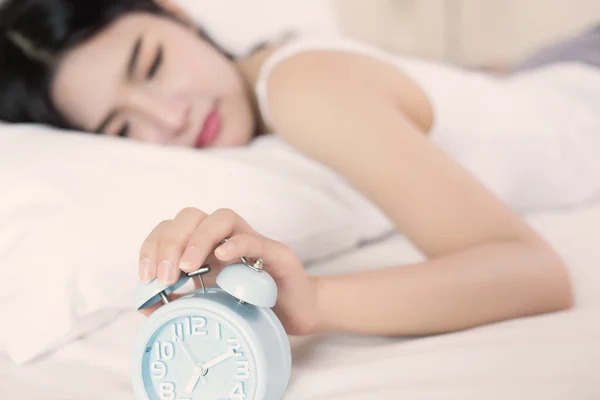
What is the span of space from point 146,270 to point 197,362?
0.30 ft

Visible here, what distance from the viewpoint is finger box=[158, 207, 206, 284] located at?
51cm

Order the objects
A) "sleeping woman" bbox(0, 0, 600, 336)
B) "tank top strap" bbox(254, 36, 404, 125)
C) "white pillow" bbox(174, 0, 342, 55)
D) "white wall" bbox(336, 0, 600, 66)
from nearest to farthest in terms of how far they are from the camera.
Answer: "sleeping woman" bbox(0, 0, 600, 336) → "tank top strap" bbox(254, 36, 404, 125) → "white pillow" bbox(174, 0, 342, 55) → "white wall" bbox(336, 0, 600, 66)

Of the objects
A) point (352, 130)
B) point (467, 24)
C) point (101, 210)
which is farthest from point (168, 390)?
point (467, 24)

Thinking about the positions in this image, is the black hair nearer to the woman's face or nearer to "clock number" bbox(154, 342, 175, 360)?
the woman's face

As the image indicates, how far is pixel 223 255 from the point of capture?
1.66 feet

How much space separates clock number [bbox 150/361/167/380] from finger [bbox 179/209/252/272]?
0.28 feet

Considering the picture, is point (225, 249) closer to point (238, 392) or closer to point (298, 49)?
point (238, 392)

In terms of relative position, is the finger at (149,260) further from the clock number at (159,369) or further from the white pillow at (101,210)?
the white pillow at (101,210)

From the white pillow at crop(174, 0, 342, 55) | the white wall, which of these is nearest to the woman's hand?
the white pillow at crop(174, 0, 342, 55)

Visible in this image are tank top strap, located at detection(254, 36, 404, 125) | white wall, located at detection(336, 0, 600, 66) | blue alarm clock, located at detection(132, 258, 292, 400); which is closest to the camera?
blue alarm clock, located at detection(132, 258, 292, 400)

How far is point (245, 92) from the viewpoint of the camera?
122 cm

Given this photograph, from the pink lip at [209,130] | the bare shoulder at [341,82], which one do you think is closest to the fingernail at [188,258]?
the bare shoulder at [341,82]

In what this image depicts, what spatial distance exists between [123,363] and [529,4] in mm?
2291

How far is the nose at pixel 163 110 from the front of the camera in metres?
1.03
